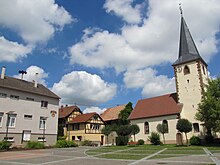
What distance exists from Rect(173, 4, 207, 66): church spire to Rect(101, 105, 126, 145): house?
1846cm

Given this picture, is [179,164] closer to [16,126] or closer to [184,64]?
[16,126]

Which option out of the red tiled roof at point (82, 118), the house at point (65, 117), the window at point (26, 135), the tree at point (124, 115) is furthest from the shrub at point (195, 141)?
the house at point (65, 117)

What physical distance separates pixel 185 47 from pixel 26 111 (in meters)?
29.2

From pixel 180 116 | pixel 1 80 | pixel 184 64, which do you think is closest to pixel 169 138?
pixel 180 116

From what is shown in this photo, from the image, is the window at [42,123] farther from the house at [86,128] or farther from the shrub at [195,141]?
the shrub at [195,141]

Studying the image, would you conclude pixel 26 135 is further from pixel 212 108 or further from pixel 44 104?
pixel 212 108

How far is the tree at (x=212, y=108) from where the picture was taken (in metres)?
24.8

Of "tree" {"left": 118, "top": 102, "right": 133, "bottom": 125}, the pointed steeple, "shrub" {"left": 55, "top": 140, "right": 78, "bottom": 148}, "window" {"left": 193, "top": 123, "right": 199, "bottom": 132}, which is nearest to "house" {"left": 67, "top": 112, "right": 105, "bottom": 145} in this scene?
"tree" {"left": 118, "top": 102, "right": 133, "bottom": 125}

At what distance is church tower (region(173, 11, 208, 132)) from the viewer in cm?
3338

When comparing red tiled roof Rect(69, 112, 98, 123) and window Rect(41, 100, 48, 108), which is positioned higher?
window Rect(41, 100, 48, 108)

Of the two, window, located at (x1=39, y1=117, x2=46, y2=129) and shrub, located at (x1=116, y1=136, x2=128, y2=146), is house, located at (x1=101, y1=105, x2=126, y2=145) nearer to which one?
shrub, located at (x1=116, y1=136, x2=128, y2=146)

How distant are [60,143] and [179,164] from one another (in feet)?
80.2

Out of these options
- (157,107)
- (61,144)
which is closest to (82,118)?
(61,144)

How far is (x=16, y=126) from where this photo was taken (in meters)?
30.2
